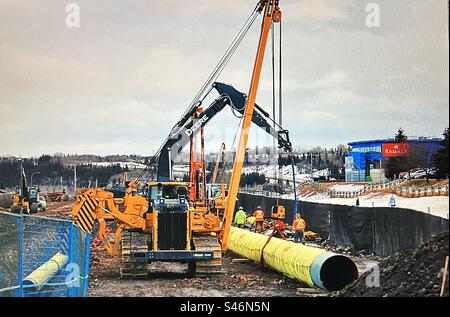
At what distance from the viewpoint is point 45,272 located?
16.8 m

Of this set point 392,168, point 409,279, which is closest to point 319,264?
point 409,279

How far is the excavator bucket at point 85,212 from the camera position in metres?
22.6

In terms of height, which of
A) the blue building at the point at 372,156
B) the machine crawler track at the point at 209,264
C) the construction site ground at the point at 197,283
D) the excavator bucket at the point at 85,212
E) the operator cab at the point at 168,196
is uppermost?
the blue building at the point at 372,156

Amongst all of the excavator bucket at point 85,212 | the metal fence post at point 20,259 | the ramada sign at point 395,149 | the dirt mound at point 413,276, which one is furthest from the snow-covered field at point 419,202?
the metal fence post at point 20,259

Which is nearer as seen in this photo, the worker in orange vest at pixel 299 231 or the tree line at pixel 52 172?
the worker in orange vest at pixel 299 231

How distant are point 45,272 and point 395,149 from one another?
2286 inches

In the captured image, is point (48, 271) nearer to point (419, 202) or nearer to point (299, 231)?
point (299, 231)

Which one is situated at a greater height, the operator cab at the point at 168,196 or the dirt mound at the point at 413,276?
the operator cab at the point at 168,196

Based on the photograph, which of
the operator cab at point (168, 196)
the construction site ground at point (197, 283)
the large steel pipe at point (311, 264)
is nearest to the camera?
the large steel pipe at point (311, 264)

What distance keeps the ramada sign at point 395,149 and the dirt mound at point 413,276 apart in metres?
51.6

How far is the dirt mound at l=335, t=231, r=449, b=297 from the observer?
40.4 ft

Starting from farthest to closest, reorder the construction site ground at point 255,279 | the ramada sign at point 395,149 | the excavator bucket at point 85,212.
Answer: the ramada sign at point 395,149, the excavator bucket at point 85,212, the construction site ground at point 255,279

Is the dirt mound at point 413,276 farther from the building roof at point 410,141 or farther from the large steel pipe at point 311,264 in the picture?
the building roof at point 410,141

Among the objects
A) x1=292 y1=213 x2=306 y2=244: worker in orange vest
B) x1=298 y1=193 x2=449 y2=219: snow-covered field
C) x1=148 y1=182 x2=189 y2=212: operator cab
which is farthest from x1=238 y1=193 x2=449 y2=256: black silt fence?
x1=148 y1=182 x2=189 y2=212: operator cab
